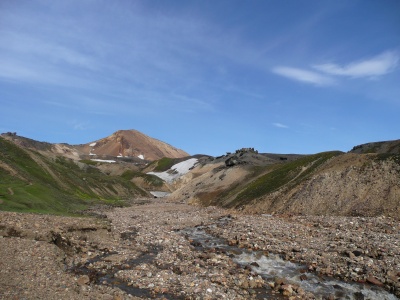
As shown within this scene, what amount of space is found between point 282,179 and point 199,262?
49051mm

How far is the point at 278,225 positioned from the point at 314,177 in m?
22.5

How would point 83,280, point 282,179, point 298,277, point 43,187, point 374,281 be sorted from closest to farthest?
point 83,280 → point 374,281 → point 298,277 → point 43,187 → point 282,179

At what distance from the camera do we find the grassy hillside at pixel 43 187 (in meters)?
45.6

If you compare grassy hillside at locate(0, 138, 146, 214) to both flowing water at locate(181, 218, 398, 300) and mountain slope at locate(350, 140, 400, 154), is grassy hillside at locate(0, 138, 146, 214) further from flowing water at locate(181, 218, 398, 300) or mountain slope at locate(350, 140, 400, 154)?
mountain slope at locate(350, 140, 400, 154)

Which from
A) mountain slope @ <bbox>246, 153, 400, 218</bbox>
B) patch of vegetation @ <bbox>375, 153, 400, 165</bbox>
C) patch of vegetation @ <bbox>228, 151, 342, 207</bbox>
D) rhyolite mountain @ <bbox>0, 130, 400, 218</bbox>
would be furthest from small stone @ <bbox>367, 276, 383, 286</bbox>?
patch of vegetation @ <bbox>228, 151, 342, 207</bbox>

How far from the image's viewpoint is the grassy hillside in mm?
45625

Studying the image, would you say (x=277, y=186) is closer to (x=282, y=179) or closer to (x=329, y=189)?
(x=282, y=179)

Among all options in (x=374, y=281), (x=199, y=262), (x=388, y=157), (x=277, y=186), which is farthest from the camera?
(x=277, y=186)

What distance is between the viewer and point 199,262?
2534cm

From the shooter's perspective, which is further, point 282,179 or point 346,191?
point 282,179

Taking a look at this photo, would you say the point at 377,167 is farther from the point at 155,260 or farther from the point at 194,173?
the point at 194,173

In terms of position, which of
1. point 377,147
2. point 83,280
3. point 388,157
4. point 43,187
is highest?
point 377,147

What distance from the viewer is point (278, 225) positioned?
39469mm

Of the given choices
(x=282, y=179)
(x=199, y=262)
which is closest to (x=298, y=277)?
(x=199, y=262)
